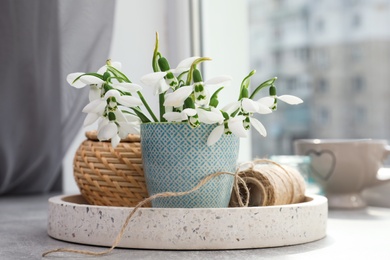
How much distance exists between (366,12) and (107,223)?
21.0ft

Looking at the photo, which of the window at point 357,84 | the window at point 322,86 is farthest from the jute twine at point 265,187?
the window at point 322,86

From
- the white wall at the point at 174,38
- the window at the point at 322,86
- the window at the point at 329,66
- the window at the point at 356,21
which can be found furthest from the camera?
the window at the point at 322,86

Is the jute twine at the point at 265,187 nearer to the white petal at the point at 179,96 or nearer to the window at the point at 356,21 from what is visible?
the white petal at the point at 179,96

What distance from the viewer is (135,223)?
2.45ft

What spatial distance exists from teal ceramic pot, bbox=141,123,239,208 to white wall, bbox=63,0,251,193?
3.08 feet

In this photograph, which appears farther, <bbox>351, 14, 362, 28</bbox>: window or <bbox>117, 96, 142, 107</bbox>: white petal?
<bbox>351, 14, 362, 28</bbox>: window

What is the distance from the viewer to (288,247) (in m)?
0.76

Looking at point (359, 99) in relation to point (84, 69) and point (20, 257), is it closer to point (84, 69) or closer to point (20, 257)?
point (84, 69)

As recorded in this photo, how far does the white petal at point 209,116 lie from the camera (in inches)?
28.4

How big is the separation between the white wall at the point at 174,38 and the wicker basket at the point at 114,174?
0.82 m

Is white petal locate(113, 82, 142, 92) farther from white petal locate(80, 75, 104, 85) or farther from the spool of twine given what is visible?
the spool of twine

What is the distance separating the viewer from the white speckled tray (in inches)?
28.8

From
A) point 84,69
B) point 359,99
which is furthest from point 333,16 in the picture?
point 84,69

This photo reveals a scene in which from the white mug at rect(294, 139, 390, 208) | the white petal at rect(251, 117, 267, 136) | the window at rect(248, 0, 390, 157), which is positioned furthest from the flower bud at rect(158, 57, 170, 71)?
the window at rect(248, 0, 390, 157)
